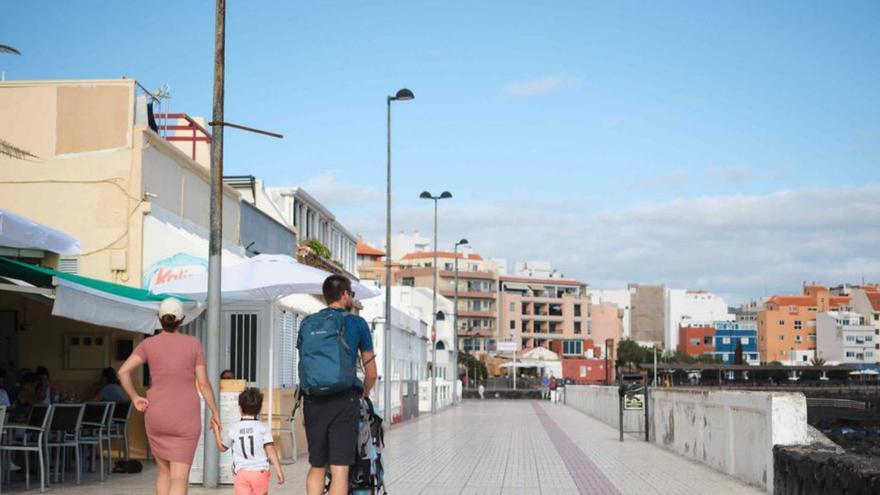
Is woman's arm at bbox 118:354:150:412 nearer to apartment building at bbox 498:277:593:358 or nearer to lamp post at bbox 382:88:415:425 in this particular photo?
lamp post at bbox 382:88:415:425

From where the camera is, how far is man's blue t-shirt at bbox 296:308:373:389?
323 inches

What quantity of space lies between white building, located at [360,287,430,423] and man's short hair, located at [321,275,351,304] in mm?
23008

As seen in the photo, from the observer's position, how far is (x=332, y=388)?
8.07m

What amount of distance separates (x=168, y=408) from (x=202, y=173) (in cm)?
1607

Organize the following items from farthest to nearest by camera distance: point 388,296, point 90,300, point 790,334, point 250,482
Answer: point 790,334 < point 388,296 < point 90,300 < point 250,482

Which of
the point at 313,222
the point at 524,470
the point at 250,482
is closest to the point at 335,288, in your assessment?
the point at 250,482

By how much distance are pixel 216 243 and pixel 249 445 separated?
573 centimetres

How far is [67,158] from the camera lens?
1975cm

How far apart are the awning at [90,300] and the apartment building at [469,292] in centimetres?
13352

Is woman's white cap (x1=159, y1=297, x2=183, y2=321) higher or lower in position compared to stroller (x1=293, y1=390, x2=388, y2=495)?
higher

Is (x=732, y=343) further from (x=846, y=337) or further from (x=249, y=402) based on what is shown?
(x=249, y=402)

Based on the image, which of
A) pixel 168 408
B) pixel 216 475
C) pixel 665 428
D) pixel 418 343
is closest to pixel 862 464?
pixel 168 408

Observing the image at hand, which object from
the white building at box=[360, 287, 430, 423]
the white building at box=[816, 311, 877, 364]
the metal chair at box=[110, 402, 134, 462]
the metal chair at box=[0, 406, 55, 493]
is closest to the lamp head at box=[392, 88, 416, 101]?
the white building at box=[360, 287, 430, 423]

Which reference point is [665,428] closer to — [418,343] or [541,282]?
[418,343]
